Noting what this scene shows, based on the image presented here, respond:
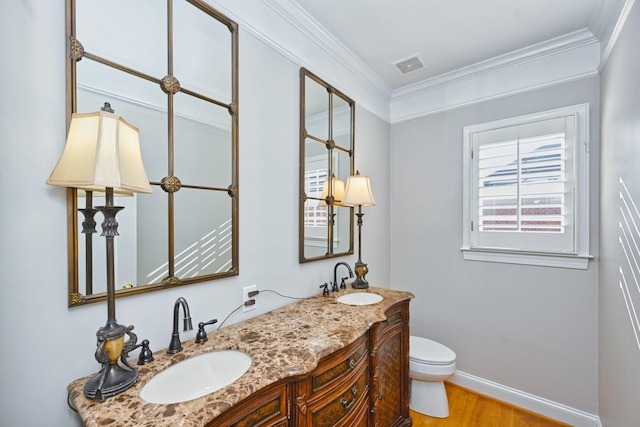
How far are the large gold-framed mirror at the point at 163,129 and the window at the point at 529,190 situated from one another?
2029 millimetres

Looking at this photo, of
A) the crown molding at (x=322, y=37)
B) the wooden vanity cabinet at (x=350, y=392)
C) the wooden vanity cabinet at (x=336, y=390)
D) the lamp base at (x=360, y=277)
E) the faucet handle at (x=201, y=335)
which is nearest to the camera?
the wooden vanity cabinet at (x=350, y=392)

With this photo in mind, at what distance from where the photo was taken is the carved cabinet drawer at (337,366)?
1113mm

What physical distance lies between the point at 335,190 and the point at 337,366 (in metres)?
1.28

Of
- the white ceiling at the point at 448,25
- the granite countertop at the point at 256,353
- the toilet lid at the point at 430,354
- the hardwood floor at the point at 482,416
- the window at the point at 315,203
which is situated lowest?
the hardwood floor at the point at 482,416

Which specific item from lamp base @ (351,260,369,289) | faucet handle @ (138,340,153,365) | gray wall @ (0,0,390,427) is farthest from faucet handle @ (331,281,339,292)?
faucet handle @ (138,340,153,365)

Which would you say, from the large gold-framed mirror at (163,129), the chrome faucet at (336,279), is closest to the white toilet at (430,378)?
the chrome faucet at (336,279)

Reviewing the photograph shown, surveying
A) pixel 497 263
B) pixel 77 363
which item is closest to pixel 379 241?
pixel 497 263

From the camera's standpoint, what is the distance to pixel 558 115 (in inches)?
82.4

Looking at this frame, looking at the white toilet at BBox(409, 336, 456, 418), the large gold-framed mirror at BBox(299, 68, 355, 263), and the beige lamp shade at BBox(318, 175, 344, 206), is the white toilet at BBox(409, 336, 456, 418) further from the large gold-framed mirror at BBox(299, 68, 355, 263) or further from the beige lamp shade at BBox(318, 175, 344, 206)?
the beige lamp shade at BBox(318, 175, 344, 206)

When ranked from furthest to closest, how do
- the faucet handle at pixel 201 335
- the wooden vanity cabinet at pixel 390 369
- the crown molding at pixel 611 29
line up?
1. the wooden vanity cabinet at pixel 390 369
2. the crown molding at pixel 611 29
3. the faucet handle at pixel 201 335

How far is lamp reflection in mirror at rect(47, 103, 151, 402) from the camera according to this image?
2.65ft

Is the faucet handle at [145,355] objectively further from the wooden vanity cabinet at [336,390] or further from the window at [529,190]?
the window at [529,190]

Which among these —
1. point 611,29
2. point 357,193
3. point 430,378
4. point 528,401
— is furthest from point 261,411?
point 611,29

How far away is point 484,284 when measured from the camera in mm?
2400
